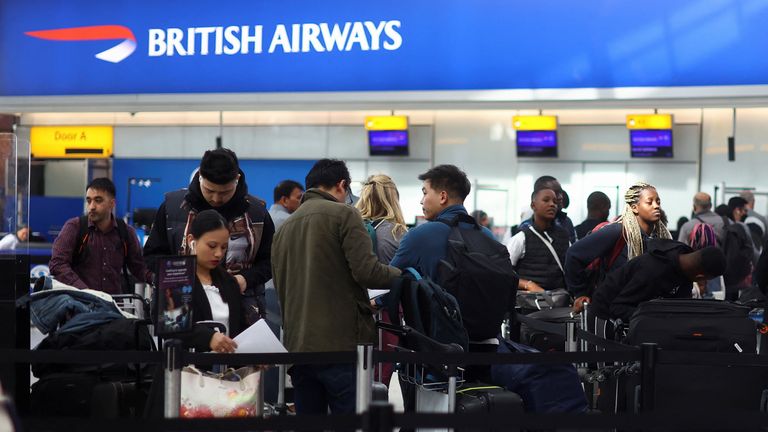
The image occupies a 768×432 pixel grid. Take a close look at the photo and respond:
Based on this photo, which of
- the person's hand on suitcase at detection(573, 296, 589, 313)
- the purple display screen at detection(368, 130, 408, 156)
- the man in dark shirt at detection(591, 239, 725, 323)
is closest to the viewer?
the man in dark shirt at detection(591, 239, 725, 323)

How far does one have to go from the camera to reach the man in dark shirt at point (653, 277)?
17.2ft

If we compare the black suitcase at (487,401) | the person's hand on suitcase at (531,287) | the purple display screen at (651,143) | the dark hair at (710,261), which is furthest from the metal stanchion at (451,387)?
the purple display screen at (651,143)

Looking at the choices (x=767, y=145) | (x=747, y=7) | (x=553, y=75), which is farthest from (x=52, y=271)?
(x=767, y=145)

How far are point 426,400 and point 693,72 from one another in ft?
29.4

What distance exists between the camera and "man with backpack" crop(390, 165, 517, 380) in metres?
4.86

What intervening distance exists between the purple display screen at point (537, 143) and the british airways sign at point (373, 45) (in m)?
1.21

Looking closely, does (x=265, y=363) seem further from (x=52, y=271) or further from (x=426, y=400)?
(x=52, y=271)

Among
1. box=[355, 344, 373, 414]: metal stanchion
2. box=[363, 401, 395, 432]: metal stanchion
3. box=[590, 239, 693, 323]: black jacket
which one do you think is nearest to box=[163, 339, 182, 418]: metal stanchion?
box=[355, 344, 373, 414]: metal stanchion

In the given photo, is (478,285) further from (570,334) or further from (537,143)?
(537,143)

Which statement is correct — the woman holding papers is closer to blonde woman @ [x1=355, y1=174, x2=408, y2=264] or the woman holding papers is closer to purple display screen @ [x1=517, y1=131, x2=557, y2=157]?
blonde woman @ [x1=355, y1=174, x2=408, y2=264]

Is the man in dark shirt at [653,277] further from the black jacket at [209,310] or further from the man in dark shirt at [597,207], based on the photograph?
the man in dark shirt at [597,207]

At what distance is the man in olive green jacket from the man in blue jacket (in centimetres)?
64

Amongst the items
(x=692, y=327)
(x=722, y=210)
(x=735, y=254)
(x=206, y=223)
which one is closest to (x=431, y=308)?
(x=206, y=223)

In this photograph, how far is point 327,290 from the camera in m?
4.32
